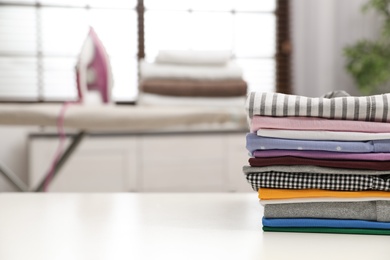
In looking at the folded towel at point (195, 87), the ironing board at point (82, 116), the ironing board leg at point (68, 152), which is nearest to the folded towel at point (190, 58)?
the folded towel at point (195, 87)

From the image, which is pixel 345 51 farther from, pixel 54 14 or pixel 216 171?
pixel 54 14

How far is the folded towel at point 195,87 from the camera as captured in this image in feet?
6.93

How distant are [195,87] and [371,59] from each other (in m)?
1.18

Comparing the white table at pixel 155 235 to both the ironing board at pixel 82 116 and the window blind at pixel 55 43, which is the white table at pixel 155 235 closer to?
the ironing board at pixel 82 116

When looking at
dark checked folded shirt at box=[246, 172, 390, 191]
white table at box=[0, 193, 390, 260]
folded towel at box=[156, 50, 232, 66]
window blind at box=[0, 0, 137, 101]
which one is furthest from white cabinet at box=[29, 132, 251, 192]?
dark checked folded shirt at box=[246, 172, 390, 191]

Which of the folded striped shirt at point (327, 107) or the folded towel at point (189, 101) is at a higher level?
the folded striped shirt at point (327, 107)

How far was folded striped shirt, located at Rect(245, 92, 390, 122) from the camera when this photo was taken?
0.58 m

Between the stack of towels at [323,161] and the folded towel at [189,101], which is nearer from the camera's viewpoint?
the stack of towels at [323,161]

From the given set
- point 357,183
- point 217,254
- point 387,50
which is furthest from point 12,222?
point 387,50

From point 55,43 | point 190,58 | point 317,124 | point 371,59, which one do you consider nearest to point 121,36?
point 55,43

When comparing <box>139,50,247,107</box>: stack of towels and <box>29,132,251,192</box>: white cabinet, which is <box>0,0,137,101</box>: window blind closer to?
<box>139,50,247,107</box>: stack of towels

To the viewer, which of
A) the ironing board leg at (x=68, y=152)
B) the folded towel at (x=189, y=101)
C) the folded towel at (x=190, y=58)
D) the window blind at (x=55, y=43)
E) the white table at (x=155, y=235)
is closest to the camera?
the white table at (x=155, y=235)

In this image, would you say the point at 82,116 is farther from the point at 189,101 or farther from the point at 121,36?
the point at 121,36

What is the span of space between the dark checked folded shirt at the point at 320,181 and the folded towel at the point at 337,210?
0.07 ft
